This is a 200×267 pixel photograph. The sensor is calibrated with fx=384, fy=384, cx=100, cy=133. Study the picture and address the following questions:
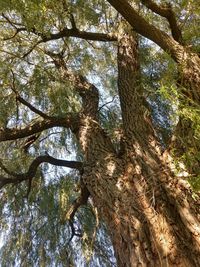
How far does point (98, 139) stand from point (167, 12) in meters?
1.20

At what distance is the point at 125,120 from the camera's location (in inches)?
127

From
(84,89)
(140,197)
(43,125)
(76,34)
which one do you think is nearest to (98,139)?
(43,125)

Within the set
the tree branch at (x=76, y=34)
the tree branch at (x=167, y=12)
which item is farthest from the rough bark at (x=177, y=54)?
the tree branch at (x=76, y=34)

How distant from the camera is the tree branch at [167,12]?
10.1 ft

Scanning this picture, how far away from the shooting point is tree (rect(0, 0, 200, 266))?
2.19 metres

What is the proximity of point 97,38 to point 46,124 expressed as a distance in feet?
4.67

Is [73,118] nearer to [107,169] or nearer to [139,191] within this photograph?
[107,169]

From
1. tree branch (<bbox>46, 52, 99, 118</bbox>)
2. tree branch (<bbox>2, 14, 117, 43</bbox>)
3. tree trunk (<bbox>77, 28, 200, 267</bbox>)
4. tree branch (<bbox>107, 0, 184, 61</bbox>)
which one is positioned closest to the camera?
tree trunk (<bbox>77, 28, 200, 267</bbox>)

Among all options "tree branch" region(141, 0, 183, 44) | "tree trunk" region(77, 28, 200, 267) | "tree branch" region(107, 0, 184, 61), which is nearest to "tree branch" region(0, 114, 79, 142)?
"tree trunk" region(77, 28, 200, 267)

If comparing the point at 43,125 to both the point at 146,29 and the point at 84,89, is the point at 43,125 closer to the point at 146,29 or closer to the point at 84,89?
the point at 84,89

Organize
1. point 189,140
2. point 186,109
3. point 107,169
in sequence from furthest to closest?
1. point 107,169
2. point 189,140
3. point 186,109

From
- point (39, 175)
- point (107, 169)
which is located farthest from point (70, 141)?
point (107, 169)

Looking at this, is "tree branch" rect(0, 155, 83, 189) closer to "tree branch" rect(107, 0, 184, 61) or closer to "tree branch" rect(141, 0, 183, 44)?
"tree branch" rect(107, 0, 184, 61)

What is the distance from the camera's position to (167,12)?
3.19 m
